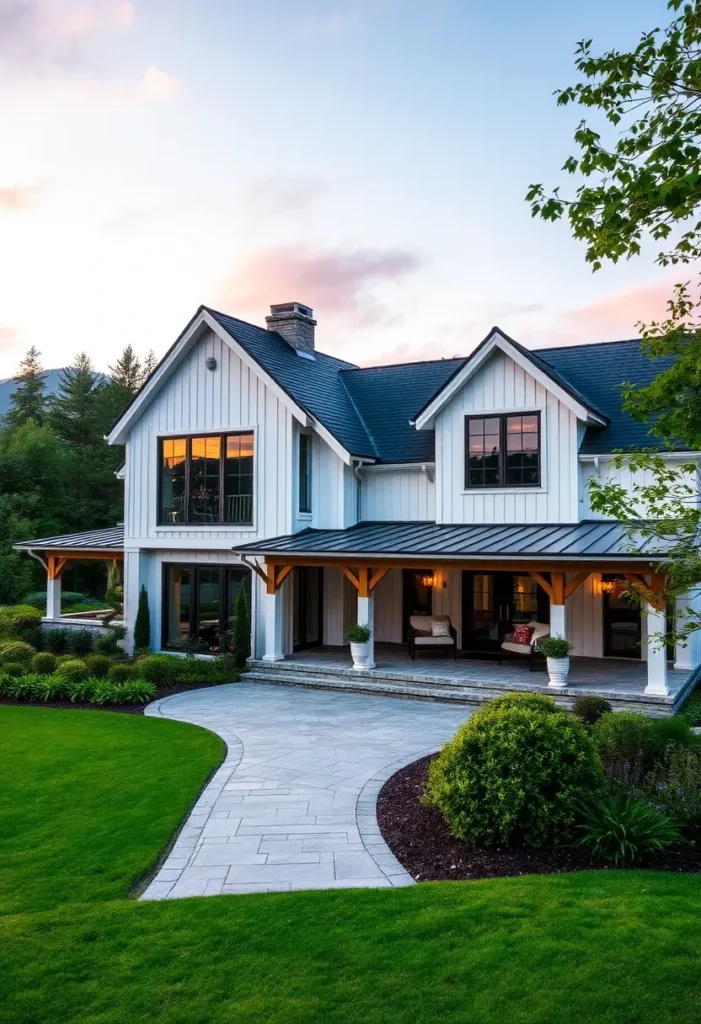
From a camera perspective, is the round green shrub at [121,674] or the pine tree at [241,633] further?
the pine tree at [241,633]

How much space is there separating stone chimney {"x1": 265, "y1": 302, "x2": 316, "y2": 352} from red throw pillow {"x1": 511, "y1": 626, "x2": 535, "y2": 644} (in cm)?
986

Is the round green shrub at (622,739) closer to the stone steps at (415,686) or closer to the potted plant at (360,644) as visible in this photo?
the stone steps at (415,686)

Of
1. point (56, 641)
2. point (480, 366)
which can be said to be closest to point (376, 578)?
point (480, 366)

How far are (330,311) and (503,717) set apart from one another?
Result: 60.2 ft

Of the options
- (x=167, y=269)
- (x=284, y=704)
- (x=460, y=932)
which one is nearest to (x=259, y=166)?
(x=167, y=269)

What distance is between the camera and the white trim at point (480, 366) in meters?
16.0

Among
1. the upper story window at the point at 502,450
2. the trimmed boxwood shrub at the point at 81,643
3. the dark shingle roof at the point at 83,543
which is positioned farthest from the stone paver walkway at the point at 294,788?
the dark shingle roof at the point at 83,543

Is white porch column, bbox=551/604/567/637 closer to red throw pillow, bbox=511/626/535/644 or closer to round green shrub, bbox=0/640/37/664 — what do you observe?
red throw pillow, bbox=511/626/535/644

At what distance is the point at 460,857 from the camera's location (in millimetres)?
6793

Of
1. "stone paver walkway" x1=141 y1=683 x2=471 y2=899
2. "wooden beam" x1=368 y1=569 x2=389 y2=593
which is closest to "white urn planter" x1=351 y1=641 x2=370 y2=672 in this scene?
"stone paver walkway" x1=141 y1=683 x2=471 y2=899

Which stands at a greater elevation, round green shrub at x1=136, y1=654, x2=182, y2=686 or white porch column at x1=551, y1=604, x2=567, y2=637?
white porch column at x1=551, y1=604, x2=567, y2=637

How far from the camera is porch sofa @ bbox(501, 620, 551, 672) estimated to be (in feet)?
51.3

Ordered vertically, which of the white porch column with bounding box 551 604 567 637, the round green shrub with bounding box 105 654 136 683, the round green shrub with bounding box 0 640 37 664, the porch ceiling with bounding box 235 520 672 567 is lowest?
the round green shrub with bounding box 105 654 136 683

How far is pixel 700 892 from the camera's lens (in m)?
5.81
